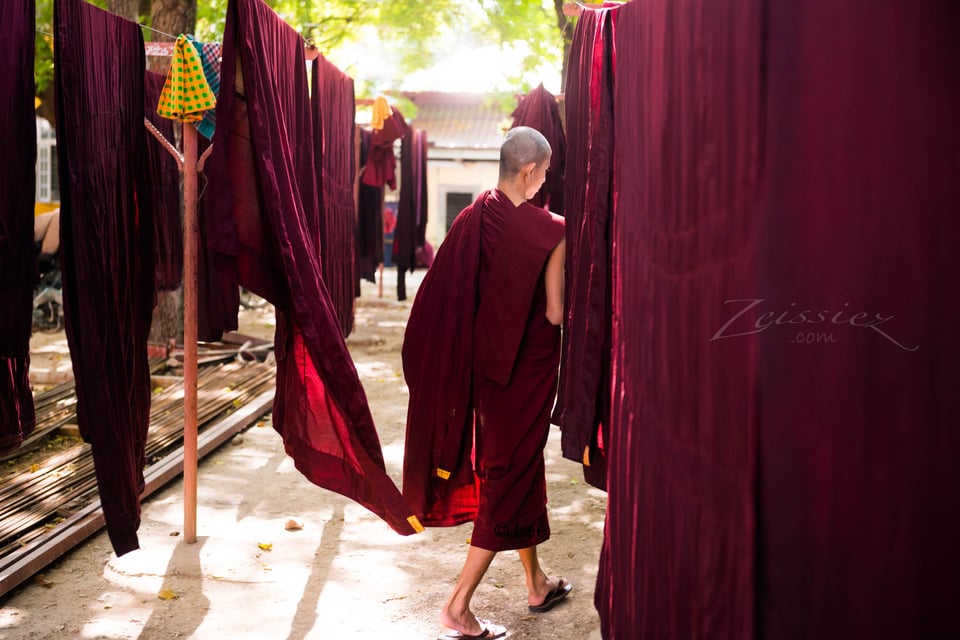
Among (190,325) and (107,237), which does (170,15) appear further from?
(107,237)

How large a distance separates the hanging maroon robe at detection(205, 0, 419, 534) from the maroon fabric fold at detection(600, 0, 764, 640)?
1.26 metres

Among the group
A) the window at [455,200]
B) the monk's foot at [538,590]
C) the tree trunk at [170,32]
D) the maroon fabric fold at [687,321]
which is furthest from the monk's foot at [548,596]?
the window at [455,200]

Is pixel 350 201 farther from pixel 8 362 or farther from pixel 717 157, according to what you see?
pixel 717 157

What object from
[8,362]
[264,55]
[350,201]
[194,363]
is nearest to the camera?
[8,362]

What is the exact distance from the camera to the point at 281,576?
4.04 metres

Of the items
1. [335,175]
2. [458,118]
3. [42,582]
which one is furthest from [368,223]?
[458,118]

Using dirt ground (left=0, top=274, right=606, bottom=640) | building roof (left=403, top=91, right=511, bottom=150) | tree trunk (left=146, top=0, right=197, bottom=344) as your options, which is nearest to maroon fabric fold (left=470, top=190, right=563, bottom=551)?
dirt ground (left=0, top=274, right=606, bottom=640)

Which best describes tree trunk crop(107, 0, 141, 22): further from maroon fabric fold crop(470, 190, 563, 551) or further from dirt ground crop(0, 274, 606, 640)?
maroon fabric fold crop(470, 190, 563, 551)

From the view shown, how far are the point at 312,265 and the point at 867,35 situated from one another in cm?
212

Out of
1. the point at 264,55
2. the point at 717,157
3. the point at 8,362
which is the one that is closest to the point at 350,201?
the point at 264,55

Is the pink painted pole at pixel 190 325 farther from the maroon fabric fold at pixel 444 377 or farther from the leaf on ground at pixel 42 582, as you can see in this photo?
the maroon fabric fold at pixel 444 377

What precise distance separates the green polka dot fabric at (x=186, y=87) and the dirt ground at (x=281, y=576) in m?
1.97

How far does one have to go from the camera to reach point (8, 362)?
10.8 feet

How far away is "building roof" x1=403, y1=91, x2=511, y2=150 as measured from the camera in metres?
23.6
